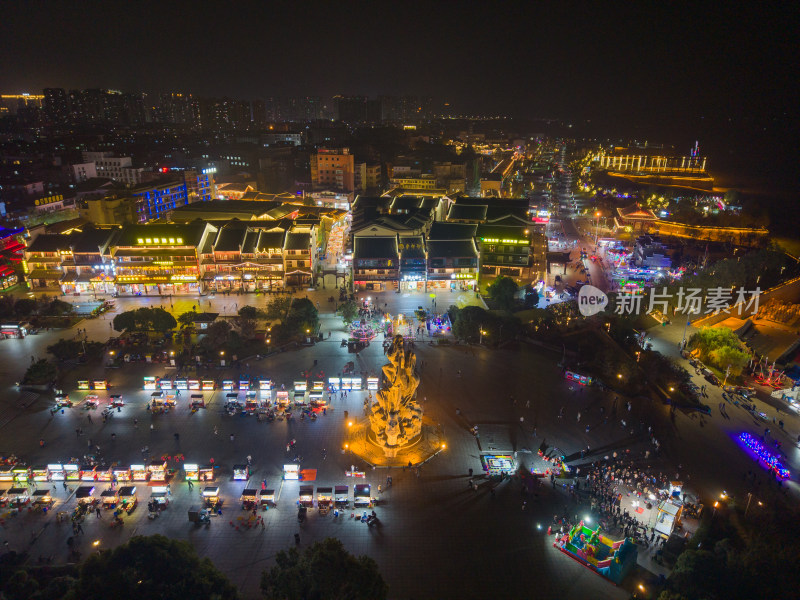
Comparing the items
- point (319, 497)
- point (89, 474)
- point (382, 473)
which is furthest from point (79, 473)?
point (382, 473)

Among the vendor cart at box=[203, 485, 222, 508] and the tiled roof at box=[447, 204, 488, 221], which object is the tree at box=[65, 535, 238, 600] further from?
the tiled roof at box=[447, 204, 488, 221]

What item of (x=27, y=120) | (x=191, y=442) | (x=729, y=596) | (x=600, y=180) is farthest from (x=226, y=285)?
(x=27, y=120)

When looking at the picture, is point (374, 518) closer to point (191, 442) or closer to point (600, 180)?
point (191, 442)

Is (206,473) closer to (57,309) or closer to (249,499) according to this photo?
(249,499)

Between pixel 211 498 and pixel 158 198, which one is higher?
pixel 158 198

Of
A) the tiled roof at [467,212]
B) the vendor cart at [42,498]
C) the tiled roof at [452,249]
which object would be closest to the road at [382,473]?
the vendor cart at [42,498]

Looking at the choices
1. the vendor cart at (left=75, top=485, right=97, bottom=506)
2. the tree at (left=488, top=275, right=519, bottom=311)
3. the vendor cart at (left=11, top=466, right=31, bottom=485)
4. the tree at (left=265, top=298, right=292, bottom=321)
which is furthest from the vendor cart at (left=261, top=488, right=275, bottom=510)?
the tree at (left=488, top=275, right=519, bottom=311)
